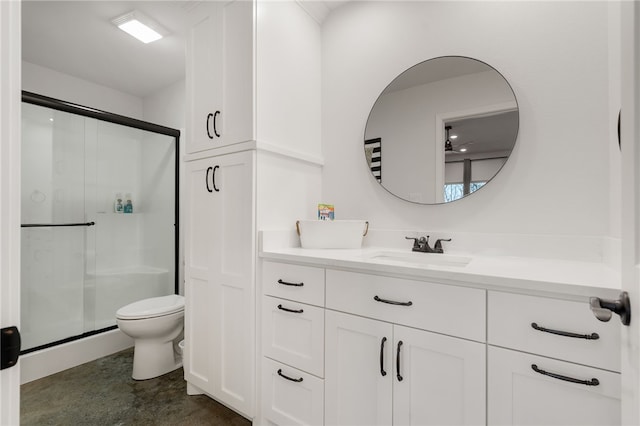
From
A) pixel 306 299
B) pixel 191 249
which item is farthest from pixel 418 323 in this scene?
pixel 191 249

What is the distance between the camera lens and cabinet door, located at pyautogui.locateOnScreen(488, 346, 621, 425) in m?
0.82

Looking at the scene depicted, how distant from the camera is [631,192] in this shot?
1.81 feet

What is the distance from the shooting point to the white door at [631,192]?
20.8 inches

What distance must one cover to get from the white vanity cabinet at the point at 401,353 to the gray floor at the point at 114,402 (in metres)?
0.78

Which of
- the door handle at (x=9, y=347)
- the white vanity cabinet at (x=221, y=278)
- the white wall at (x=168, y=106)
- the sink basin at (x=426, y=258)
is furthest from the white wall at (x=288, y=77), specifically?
the white wall at (x=168, y=106)

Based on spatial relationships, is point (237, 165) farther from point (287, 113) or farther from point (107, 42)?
point (107, 42)

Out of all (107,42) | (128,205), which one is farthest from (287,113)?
(128,205)

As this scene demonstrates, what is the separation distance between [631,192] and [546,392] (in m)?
0.67

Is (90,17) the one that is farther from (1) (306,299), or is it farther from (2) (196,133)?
(1) (306,299)

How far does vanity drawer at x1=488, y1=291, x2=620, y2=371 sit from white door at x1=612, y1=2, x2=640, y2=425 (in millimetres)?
269

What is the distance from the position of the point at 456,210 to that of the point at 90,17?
9.48ft

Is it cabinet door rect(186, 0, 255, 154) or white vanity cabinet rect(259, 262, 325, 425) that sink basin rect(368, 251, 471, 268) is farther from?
cabinet door rect(186, 0, 255, 154)

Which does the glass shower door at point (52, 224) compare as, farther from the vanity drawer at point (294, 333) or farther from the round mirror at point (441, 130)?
the round mirror at point (441, 130)

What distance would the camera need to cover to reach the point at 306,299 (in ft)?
4.59
